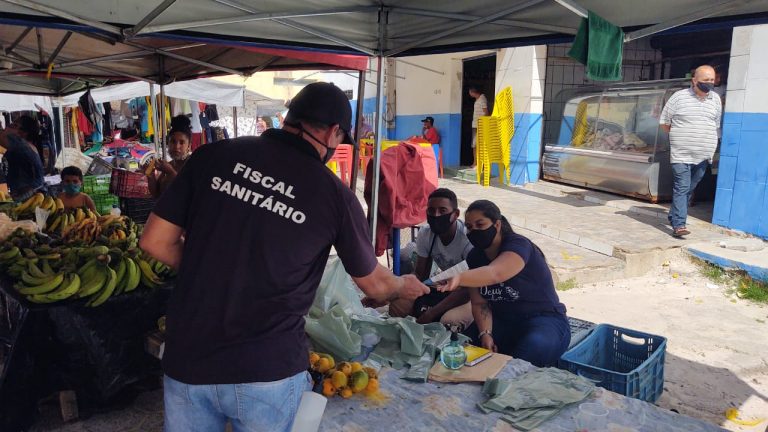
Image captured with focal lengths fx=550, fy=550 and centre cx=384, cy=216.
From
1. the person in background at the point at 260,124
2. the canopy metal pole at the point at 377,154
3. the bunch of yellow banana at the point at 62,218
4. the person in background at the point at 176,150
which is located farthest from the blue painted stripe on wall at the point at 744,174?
the person in background at the point at 260,124

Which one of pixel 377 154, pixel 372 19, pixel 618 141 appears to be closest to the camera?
pixel 372 19

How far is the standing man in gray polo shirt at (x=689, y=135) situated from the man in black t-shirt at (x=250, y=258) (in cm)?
627

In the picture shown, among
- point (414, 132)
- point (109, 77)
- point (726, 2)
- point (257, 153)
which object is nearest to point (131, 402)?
point (257, 153)

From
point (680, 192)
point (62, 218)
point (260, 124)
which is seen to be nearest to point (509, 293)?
point (62, 218)

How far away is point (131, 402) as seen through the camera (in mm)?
3291

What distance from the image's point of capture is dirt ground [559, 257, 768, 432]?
3775 mm

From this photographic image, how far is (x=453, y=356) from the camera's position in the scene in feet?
9.75

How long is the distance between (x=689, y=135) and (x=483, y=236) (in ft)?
15.4

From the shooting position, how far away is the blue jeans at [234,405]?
175cm

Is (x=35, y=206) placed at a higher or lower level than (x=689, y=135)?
lower

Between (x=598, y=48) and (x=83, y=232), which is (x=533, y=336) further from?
(x=83, y=232)

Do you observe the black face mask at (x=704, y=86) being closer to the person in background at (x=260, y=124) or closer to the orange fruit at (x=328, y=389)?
the orange fruit at (x=328, y=389)

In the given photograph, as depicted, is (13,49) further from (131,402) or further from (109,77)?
(131,402)

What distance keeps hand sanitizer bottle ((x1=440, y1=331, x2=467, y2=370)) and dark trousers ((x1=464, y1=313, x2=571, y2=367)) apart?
1.74 ft
